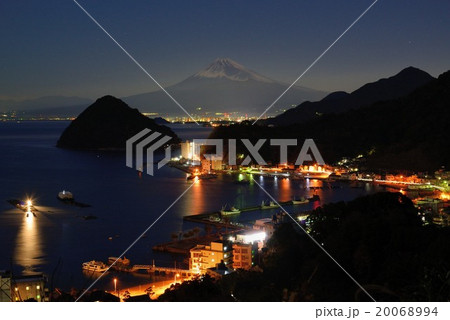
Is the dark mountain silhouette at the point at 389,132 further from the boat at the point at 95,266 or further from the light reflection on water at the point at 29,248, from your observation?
the boat at the point at 95,266

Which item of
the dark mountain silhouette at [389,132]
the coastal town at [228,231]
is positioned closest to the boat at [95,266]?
the coastal town at [228,231]

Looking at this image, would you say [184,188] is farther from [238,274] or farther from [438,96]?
[438,96]

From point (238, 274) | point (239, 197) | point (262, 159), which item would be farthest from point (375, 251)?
point (262, 159)

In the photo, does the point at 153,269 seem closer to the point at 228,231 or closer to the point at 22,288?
the point at 22,288

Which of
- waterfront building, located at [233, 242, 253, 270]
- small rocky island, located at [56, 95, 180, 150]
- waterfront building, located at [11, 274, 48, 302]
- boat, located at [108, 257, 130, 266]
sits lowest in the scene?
waterfront building, located at [11, 274, 48, 302]

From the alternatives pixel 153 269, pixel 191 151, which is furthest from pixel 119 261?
pixel 191 151

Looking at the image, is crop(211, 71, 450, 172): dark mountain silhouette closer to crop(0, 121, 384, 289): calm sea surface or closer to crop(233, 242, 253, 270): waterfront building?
crop(0, 121, 384, 289): calm sea surface

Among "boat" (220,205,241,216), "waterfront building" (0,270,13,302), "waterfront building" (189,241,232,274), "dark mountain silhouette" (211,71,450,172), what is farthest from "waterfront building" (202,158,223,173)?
"waterfront building" (0,270,13,302)
